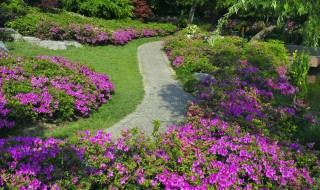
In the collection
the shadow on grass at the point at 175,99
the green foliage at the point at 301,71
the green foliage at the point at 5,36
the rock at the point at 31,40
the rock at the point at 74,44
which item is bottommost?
the shadow on grass at the point at 175,99

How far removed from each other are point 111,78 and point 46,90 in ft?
10.5

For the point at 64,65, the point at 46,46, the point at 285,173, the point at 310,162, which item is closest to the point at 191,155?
the point at 285,173

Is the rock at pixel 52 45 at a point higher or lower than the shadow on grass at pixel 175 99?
higher

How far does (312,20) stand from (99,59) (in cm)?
803

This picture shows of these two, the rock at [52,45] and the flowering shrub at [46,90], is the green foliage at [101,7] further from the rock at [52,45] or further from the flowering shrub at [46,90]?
the flowering shrub at [46,90]

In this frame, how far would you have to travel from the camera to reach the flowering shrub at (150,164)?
3.57 m

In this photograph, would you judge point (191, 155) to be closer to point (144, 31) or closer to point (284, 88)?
point (284, 88)

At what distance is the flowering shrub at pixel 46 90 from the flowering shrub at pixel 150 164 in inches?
62.3

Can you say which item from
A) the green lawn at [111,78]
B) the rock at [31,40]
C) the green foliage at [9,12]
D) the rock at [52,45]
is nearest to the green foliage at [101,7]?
the green lawn at [111,78]

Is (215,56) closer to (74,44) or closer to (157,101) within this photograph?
(157,101)

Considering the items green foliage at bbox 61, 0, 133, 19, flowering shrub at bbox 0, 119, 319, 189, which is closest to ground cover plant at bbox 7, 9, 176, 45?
green foliage at bbox 61, 0, 133, 19

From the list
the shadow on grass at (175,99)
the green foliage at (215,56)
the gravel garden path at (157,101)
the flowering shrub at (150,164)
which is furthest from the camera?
the green foliage at (215,56)

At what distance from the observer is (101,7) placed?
21.4 m

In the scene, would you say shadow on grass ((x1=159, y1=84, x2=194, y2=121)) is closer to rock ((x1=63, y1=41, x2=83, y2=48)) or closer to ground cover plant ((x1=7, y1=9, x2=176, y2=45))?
rock ((x1=63, y1=41, x2=83, y2=48))
